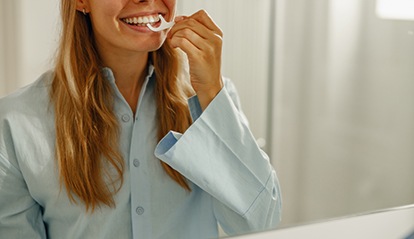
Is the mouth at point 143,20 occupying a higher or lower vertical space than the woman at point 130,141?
higher

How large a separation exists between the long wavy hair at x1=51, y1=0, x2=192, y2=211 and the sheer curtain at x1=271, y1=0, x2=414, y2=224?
139 millimetres

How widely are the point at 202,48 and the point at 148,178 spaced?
15 centimetres

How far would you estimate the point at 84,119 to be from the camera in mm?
532

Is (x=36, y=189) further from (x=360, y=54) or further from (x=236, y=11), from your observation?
(x=360, y=54)

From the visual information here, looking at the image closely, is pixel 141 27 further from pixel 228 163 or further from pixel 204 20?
pixel 228 163

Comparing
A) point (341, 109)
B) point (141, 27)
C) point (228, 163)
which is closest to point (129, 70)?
point (141, 27)

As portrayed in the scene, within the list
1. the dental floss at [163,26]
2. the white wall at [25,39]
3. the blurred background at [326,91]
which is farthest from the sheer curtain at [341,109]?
the white wall at [25,39]

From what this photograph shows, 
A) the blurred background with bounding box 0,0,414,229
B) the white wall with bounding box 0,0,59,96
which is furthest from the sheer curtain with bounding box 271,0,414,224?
the white wall with bounding box 0,0,59,96

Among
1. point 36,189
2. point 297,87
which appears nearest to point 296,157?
point 297,87

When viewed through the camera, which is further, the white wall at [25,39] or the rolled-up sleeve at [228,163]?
the rolled-up sleeve at [228,163]

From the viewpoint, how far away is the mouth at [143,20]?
0.53 m

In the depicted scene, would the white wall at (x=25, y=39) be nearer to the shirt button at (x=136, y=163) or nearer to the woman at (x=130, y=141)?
→ the woman at (x=130, y=141)

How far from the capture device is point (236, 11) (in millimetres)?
540

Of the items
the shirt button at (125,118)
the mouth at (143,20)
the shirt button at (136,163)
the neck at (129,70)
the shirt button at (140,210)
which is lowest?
the shirt button at (140,210)
